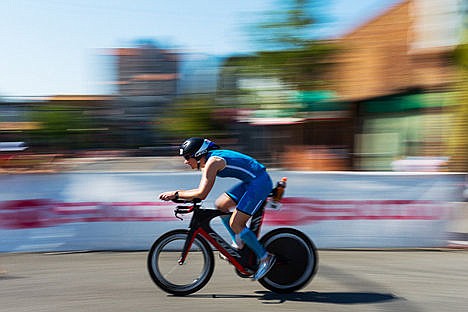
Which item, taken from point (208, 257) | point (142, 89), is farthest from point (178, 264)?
point (142, 89)

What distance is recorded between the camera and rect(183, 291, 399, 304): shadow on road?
6375 millimetres

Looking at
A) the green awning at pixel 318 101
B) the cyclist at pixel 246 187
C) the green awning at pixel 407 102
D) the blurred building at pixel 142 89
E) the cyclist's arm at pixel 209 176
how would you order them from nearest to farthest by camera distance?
the cyclist's arm at pixel 209 176, the cyclist at pixel 246 187, the green awning at pixel 407 102, the green awning at pixel 318 101, the blurred building at pixel 142 89

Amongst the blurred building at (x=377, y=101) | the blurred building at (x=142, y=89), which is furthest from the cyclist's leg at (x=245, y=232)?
the blurred building at (x=142, y=89)

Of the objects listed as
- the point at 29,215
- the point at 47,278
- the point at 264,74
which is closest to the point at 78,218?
the point at 29,215

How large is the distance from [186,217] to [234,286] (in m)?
2.46

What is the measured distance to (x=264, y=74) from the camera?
2066cm

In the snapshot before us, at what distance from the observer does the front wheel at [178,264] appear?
6.55 m

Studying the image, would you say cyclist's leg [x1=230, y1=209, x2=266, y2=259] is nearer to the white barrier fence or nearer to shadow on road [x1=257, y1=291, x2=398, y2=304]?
shadow on road [x1=257, y1=291, x2=398, y2=304]

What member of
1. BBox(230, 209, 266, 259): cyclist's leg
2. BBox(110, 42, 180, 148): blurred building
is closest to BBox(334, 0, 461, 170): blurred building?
BBox(110, 42, 180, 148): blurred building

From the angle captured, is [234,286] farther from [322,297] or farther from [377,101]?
[377,101]

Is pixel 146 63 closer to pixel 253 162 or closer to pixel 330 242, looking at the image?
pixel 330 242

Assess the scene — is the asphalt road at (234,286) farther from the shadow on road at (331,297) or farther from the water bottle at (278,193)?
the water bottle at (278,193)

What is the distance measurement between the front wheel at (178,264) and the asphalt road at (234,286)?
0.12 metres

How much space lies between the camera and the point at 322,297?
6.50 meters
